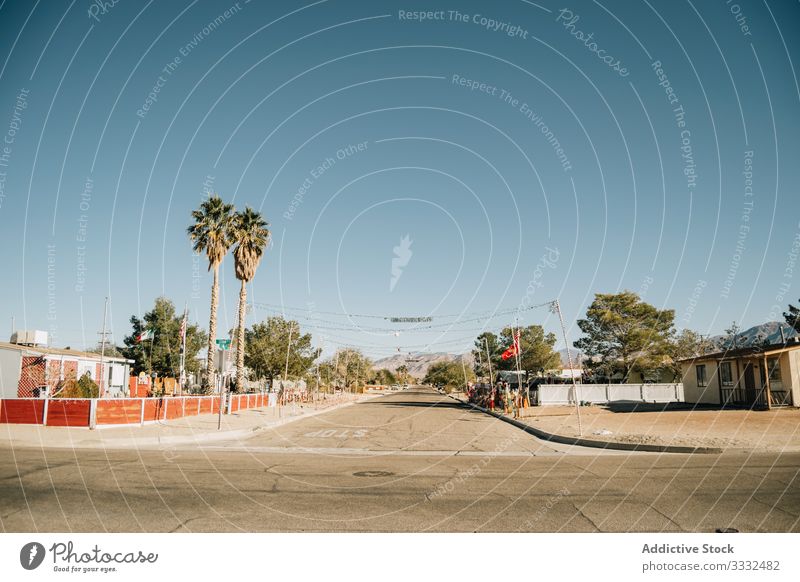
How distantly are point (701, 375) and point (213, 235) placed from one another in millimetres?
37426

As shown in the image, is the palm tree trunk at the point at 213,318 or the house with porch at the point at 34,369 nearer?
the house with porch at the point at 34,369

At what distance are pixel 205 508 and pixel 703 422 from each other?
23657mm

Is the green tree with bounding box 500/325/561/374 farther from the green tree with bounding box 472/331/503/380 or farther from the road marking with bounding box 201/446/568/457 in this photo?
the road marking with bounding box 201/446/568/457

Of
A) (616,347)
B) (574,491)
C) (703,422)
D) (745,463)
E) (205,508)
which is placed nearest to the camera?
(205,508)

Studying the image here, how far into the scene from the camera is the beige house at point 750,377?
2986cm

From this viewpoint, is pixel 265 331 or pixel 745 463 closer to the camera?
pixel 745 463

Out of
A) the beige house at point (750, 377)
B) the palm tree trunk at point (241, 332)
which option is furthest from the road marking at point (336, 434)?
the beige house at point (750, 377)

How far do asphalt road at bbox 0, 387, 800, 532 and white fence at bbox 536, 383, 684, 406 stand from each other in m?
30.7

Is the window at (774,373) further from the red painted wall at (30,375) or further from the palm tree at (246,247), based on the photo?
the red painted wall at (30,375)

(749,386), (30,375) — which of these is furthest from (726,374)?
(30,375)

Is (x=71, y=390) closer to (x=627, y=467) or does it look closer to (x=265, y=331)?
(x=627, y=467)

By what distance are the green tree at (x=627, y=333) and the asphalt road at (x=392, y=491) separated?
39.9m
